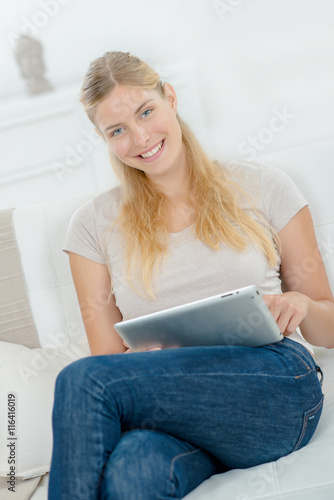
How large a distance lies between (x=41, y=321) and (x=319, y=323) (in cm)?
71

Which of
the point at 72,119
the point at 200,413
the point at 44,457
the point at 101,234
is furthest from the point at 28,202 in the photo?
the point at 200,413

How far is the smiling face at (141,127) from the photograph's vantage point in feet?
4.14

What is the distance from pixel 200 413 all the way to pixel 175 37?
2.04 m

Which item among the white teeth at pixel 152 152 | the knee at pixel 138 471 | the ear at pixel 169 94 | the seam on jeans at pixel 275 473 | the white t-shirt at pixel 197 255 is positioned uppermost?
the ear at pixel 169 94

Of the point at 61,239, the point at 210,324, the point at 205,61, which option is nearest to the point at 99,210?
the point at 61,239

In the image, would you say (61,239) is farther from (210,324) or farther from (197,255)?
(210,324)

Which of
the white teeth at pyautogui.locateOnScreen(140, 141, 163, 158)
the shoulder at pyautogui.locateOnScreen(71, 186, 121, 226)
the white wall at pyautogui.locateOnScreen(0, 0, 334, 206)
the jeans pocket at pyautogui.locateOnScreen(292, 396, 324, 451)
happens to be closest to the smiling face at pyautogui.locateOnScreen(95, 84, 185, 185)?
the white teeth at pyautogui.locateOnScreen(140, 141, 163, 158)

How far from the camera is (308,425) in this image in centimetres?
103

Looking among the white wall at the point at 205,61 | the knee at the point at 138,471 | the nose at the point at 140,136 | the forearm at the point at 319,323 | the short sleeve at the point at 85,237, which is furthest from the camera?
the white wall at the point at 205,61

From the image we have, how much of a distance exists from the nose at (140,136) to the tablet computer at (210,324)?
1.49 ft

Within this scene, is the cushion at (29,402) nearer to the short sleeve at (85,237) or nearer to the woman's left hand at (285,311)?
the short sleeve at (85,237)

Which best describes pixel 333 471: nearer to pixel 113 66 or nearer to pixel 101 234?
pixel 101 234

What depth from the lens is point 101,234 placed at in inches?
53.8

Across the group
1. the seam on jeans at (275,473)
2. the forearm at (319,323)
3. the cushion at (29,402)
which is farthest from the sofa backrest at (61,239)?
the seam on jeans at (275,473)
